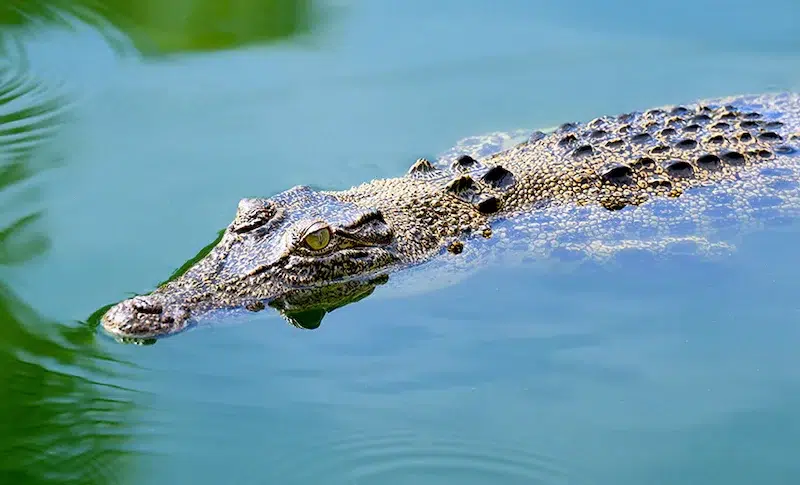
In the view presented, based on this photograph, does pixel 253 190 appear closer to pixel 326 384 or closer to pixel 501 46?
pixel 326 384

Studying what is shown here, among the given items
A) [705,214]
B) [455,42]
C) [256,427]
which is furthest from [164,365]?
[455,42]

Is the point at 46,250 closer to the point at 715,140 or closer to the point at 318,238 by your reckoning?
the point at 318,238

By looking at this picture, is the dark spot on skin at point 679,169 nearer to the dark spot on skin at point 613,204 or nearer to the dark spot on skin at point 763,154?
the dark spot on skin at point 613,204

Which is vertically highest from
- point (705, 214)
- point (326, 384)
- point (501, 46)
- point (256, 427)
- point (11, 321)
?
point (501, 46)

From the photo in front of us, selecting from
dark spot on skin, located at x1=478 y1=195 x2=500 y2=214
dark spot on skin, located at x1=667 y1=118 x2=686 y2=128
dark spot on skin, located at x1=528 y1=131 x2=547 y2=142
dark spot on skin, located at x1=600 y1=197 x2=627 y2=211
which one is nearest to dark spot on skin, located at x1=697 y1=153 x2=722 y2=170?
dark spot on skin, located at x1=667 y1=118 x2=686 y2=128

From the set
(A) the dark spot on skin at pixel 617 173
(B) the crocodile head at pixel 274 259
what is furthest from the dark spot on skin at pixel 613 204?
(B) the crocodile head at pixel 274 259

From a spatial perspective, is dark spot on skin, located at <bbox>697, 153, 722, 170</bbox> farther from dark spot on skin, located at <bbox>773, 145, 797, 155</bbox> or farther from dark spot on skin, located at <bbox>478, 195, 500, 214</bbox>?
dark spot on skin, located at <bbox>478, 195, 500, 214</bbox>
